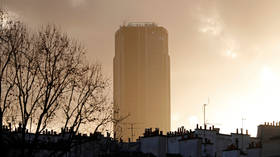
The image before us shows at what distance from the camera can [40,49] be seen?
1105 inches

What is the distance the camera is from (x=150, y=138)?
4181cm

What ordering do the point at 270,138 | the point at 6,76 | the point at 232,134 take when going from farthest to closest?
the point at 232,134, the point at 270,138, the point at 6,76

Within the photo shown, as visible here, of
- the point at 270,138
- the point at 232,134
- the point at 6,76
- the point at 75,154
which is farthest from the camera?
the point at 232,134

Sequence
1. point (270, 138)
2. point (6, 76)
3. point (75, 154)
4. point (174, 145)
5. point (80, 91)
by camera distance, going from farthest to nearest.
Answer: point (174, 145), point (270, 138), point (75, 154), point (80, 91), point (6, 76)

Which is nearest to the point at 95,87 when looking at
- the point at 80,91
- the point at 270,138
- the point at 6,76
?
the point at 80,91

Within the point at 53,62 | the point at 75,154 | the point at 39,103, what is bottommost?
the point at 75,154

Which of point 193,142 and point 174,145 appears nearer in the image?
point 193,142

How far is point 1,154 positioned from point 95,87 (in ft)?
20.2

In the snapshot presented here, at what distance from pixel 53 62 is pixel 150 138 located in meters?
15.2

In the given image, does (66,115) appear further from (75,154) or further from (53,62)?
(75,154)

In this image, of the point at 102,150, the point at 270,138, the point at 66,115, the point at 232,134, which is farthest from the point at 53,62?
the point at 232,134

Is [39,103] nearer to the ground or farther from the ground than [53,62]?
nearer to the ground

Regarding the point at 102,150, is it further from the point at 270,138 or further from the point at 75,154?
the point at 270,138

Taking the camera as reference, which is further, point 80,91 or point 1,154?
point 80,91
